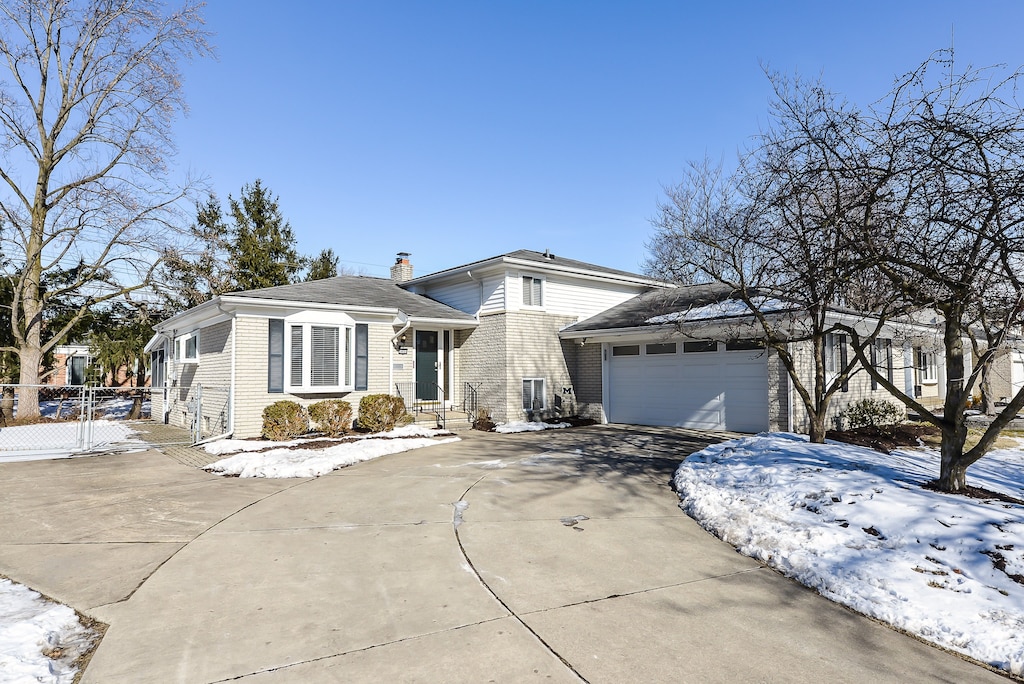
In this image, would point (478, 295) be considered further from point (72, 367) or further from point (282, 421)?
point (72, 367)

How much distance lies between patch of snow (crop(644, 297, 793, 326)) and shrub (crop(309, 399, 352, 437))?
797cm

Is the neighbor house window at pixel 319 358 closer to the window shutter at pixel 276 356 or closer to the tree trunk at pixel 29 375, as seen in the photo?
the window shutter at pixel 276 356

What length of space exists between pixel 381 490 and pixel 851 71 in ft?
27.0

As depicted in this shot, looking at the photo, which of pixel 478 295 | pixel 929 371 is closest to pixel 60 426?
pixel 478 295

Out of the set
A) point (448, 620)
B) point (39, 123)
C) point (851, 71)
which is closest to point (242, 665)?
point (448, 620)

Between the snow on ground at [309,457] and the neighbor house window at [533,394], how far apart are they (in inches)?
163

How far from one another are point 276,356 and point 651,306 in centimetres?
1075

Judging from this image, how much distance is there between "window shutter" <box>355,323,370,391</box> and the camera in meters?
13.7

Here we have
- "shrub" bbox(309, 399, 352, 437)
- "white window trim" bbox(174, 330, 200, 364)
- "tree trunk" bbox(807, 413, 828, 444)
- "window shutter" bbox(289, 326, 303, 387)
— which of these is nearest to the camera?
"tree trunk" bbox(807, 413, 828, 444)

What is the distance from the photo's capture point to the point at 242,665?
3.23 m

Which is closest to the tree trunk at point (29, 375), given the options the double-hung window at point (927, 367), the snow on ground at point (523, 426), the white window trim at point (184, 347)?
the white window trim at point (184, 347)

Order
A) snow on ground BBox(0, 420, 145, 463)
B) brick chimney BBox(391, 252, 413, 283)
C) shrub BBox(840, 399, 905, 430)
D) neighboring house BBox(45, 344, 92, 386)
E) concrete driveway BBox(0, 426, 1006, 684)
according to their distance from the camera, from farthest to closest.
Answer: neighboring house BBox(45, 344, 92, 386) → brick chimney BBox(391, 252, 413, 283) → shrub BBox(840, 399, 905, 430) → snow on ground BBox(0, 420, 145, 463) → concrete driveway BBox(0, 426, 1006, 684)

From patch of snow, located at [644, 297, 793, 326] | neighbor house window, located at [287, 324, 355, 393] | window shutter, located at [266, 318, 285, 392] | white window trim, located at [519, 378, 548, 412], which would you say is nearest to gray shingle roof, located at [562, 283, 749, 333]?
patch of snow, located at [644, 297, 793, 326]

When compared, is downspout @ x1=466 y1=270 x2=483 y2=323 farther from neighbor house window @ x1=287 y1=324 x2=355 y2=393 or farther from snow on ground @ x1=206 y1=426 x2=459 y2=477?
snow on ground @ x1=206 y1=426 x2=459 y2=477
